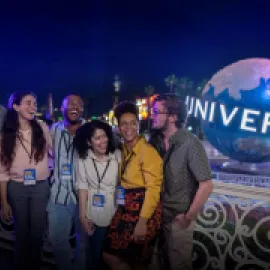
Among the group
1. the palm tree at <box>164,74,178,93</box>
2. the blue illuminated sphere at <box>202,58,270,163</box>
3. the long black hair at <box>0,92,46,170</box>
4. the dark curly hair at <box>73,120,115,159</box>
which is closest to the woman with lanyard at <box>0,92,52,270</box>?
the long black hair at <box>0,92,46,170</box>

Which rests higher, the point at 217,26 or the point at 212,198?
the point at 217,26

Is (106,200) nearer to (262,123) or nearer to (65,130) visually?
(65,130)

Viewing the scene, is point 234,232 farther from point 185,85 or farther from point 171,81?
point 171,81

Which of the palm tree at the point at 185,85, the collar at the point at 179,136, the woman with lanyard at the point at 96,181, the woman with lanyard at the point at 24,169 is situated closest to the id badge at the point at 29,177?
the woman with lanyard at the point at 24,169

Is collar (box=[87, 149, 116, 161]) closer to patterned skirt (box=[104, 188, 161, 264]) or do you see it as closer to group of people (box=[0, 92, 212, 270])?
group of people (box=[0, 92, 212, 270])

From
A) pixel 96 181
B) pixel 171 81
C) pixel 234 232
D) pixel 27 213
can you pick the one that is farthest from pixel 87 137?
pixel 171 81

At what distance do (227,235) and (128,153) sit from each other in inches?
46.6

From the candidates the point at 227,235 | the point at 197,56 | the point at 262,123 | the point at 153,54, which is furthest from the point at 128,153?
the point at 153,54

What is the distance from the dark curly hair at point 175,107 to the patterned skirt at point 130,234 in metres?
0.60

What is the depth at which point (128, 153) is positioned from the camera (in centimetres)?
194

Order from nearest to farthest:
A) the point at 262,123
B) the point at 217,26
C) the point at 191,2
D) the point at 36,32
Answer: the point at 262,123
the point at 36,32
the point at 191,2
the point at 217,26

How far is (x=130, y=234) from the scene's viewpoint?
180 cm

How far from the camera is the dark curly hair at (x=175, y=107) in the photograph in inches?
82.0

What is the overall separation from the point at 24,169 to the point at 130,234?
1.03 m
